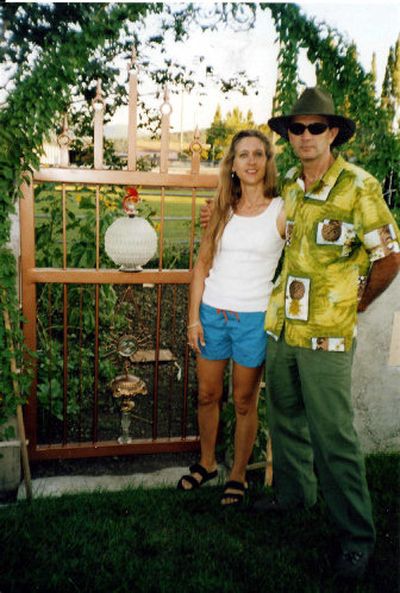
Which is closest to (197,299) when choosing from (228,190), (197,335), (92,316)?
(197,335)

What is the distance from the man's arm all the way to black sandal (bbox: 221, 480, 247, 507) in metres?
1.32

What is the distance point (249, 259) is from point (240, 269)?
2.8 inches

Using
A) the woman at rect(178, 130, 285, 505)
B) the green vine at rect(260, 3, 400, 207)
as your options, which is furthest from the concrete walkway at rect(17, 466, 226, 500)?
the green vine at rect(260, 3, 400, 207)

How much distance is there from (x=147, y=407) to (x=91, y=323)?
2.94ft

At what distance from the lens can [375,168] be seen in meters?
3.34

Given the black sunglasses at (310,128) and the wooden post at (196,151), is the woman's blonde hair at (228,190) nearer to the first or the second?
the black sunglasses at (310,128)

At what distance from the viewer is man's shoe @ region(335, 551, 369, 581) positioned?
248 centimetres

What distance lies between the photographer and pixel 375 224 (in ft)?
7.55

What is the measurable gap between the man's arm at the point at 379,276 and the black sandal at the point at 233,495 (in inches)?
51.9

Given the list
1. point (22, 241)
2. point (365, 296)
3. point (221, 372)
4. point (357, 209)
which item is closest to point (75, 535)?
point (221, 372)

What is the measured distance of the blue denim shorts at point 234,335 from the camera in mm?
2826

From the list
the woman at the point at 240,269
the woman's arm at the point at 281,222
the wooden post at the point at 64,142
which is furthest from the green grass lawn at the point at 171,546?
the wooden post at the point at 64,142

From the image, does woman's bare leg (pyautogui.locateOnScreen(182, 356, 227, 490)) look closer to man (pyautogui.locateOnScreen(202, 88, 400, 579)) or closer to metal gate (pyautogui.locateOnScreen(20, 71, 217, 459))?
metal gate (pyautogui.locateOnScreen(20, 71, 217, 459))

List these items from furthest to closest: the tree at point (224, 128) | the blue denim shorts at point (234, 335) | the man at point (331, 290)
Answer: the tree at point (224, 128) → the blue denim shorts at point (234, 335) → the man at point (331, 290)
